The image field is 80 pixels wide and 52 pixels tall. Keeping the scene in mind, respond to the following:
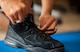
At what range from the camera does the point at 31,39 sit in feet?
2.01

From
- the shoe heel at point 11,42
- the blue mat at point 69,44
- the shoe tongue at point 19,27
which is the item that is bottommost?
the blue mat at point 69,44

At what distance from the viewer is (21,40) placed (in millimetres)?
634

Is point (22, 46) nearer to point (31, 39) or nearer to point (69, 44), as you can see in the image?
point (31, 39)

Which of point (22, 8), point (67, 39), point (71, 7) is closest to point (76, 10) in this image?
point (71, 7)

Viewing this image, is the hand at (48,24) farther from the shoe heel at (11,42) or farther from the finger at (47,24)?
the shoe heel at (11,42)

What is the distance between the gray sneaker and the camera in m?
0.58

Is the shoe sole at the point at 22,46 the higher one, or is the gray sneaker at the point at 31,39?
the gray sneaker at the point at 31,39

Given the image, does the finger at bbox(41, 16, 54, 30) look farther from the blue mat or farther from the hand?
the blue mat

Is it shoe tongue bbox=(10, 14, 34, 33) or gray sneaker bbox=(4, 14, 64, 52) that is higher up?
shoe tongue bbox=(10, 14, 34, 33)

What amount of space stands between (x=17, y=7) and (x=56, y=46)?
0.20m

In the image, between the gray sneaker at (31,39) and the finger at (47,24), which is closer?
the gray sneaker at (31,39)

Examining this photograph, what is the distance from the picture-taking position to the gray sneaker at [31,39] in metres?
0.58

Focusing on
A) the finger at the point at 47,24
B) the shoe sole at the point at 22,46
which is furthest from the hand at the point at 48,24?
the shoe sole at the point at 22,46

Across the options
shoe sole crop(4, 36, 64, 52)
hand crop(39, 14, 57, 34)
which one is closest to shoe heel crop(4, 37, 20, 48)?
shoe sole crop(4, 36, 64, 52)
